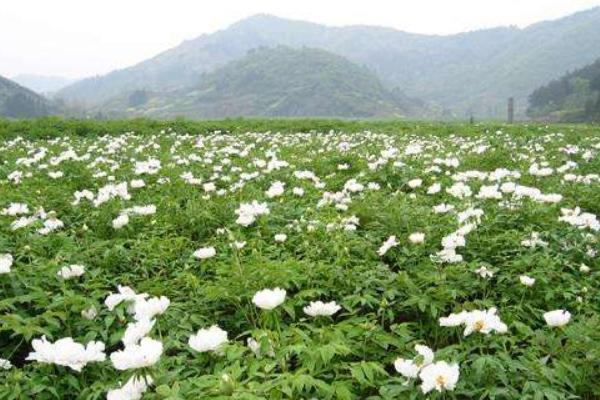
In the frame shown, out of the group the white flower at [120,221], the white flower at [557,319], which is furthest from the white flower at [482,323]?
the white flower at [120,221]

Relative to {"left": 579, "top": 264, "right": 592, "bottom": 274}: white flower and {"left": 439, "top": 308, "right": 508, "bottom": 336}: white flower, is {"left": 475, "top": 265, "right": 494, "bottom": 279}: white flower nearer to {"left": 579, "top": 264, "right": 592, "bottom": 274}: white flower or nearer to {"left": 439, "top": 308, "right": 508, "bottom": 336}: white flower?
{"left": 579, "top": 264, "right": 592, "bottom": 274}: white flower

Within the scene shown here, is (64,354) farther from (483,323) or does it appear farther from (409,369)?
(483,323)

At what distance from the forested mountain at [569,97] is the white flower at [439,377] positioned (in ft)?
211

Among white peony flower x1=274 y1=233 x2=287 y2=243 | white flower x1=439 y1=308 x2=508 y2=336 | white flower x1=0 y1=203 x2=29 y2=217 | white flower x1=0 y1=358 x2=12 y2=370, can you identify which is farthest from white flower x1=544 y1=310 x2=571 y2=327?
white flower x1=0 y1=203 x2=29 y2=217

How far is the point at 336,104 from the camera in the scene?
476 feet

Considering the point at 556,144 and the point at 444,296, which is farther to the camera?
the point at 556,144

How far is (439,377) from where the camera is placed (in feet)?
7.79

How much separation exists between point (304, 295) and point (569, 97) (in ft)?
272

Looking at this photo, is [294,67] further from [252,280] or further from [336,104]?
[252,280]

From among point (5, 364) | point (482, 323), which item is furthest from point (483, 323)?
point (5, 364)

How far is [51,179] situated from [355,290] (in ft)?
19.3

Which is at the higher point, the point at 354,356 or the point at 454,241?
the point at 454,241

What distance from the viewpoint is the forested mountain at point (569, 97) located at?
66.4 metres

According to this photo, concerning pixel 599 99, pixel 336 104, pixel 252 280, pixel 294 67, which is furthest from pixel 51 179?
pixel 294 67
